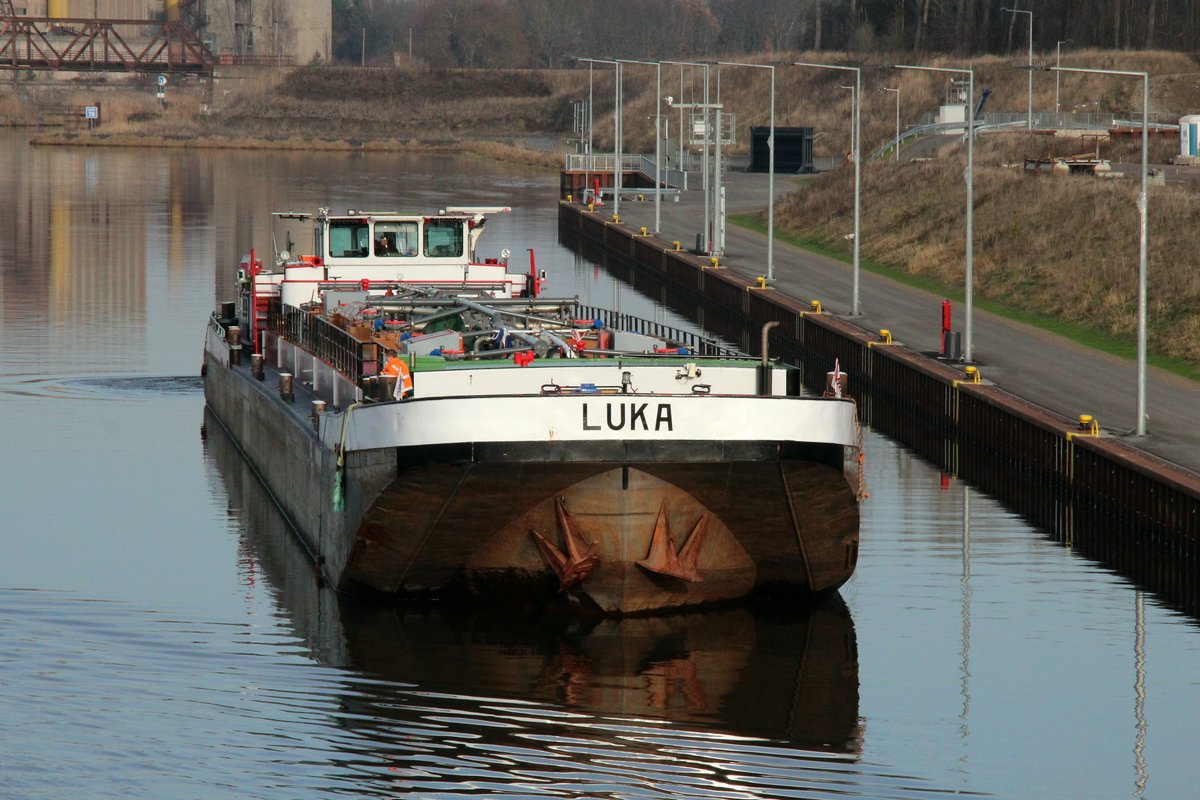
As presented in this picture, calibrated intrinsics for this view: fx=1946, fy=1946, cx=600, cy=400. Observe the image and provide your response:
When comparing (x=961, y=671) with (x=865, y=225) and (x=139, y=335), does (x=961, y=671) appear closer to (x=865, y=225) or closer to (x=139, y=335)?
(x=139, y=335)

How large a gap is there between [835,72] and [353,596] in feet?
460

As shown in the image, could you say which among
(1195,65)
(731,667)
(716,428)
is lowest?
(731,667)

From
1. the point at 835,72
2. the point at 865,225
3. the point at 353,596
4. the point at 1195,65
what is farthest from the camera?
the point at 835,72

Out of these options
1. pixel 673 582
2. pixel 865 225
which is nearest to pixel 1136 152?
pixel 865 225

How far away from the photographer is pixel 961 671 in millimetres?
24469

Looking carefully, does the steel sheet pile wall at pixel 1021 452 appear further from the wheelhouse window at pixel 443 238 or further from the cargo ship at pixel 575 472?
the wheelhouse window at pixel 443 238

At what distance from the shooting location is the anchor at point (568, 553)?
24.5 m

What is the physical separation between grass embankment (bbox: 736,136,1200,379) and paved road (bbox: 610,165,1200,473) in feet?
3.91

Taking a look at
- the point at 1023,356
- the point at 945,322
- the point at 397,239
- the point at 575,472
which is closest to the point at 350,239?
the point at 397,239

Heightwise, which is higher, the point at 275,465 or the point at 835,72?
the point at 835,72

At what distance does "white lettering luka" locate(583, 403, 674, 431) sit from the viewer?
2355cm

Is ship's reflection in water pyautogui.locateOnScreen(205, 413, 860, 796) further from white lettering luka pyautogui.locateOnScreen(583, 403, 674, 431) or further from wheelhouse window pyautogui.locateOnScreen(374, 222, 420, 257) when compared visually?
wheelhouse window pyautogui.locateOnScreen(374, 222, 420, 257)

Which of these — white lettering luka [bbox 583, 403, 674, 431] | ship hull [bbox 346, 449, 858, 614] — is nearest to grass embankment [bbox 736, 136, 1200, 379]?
ship hull [bbox 346, 449, 858, 614]

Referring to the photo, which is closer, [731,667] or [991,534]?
[731,667]
